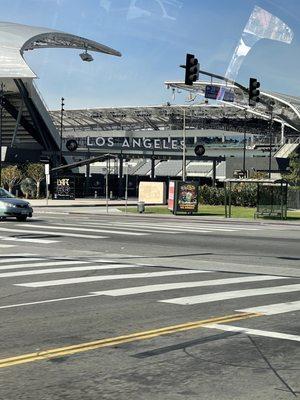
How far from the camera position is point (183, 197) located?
3884 centimetres

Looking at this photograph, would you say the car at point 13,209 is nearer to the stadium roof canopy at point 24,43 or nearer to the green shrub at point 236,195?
the green shrub at point 236,195

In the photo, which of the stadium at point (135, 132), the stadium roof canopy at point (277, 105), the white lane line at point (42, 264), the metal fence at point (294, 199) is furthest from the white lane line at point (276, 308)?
the stadium roof canopy at point (277, 105)

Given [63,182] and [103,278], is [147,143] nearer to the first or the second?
[63,182]

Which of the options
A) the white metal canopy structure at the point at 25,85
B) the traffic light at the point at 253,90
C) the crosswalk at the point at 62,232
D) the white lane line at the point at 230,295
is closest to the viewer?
the white lane line at the point at 230,295

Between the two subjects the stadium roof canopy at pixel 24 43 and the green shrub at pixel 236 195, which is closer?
the green shrub at pixel 236 195

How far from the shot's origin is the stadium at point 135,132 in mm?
74438

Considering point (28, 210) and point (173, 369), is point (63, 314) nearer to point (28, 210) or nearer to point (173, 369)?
point (173, 369)

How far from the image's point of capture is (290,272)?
43.3 ft

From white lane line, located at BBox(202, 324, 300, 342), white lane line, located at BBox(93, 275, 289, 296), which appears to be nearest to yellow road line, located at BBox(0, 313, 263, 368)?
white lane line, located at BBox(202, 324, 300, 342)

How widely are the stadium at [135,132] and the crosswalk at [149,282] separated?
24236mm

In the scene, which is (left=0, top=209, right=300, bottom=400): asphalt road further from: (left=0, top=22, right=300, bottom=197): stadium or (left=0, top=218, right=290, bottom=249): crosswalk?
(left=0, top=22, right=300, bottom=197): stadium

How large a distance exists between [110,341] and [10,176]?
5640 cm

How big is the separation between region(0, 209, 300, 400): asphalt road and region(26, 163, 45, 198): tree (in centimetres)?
4699

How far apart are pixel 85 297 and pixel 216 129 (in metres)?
138
